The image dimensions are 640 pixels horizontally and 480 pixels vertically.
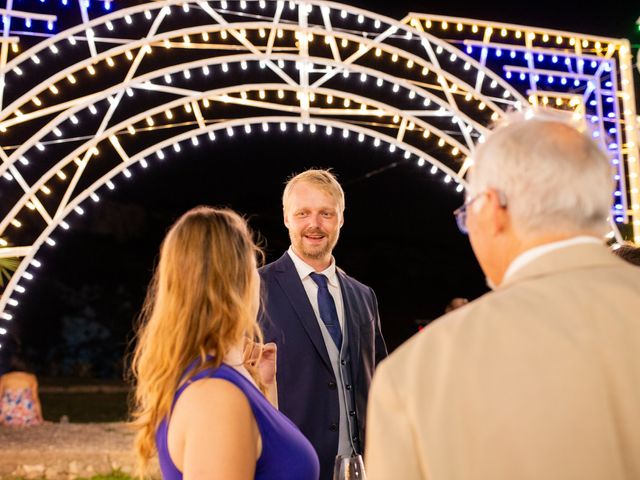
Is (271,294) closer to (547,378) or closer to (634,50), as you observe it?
(547,378)

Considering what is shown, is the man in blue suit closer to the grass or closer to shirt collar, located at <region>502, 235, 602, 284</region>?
shirt collar, located at <region>502, 235, 602, 284</region>

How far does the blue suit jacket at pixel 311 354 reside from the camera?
12.4 ft

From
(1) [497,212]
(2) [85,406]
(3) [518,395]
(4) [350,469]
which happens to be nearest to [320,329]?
(4) [350,469]

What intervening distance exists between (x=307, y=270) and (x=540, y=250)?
264 centimetres

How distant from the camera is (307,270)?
4.13 metres

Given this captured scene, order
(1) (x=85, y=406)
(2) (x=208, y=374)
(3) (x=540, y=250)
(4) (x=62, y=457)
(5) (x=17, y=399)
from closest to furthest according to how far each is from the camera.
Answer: (3) (x=540, y=250) < (2) (x=208, y=374) < (4) (x=62, y=457) < (5) (x=17, y=399) < (1) (x=85, y=406)

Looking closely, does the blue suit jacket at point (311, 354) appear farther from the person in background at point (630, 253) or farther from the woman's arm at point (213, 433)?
the woman's arm at point (213, 433)

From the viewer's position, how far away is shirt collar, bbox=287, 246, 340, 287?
4133 mm

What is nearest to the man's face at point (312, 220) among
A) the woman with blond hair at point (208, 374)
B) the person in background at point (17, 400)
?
the woman with blond hair at point (208, 374)

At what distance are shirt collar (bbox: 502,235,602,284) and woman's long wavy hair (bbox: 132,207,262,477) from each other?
0.88 metres

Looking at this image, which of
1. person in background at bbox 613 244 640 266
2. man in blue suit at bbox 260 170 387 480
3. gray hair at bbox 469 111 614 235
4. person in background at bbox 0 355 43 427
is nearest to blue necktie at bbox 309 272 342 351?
man in blue suit at bbox 260 170 387 480

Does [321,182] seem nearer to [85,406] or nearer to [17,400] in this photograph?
[17,400]

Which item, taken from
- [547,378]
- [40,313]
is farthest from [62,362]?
[547,378]

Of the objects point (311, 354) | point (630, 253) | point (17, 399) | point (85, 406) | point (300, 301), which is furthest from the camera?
point (85, 406)
